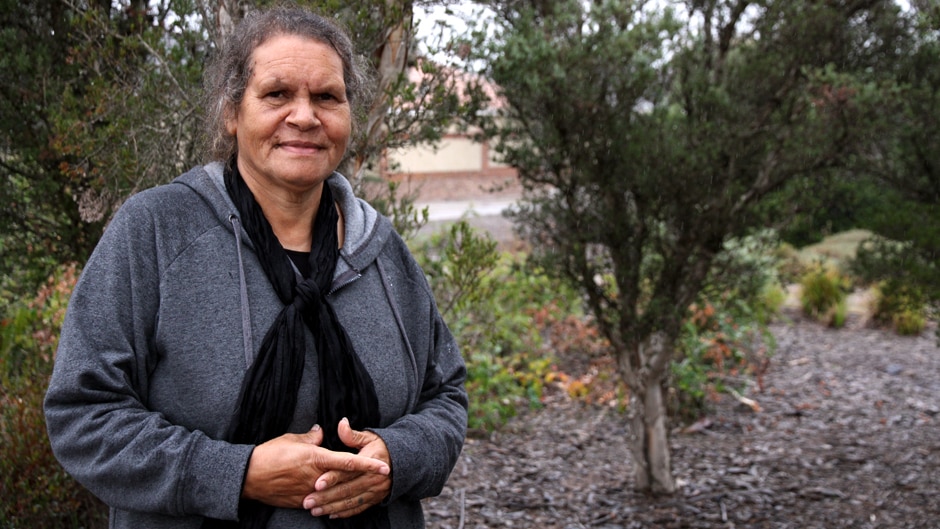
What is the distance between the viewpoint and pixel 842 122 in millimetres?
4246

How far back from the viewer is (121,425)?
5.55 feet

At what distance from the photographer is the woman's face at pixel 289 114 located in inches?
76.7

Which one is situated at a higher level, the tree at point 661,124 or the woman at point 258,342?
the tree at point 661,124

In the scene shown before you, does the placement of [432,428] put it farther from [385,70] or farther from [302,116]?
[385,70]

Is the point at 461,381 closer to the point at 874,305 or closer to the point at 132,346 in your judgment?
the point at 132,346

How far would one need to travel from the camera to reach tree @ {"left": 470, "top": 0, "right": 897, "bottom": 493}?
415 cm

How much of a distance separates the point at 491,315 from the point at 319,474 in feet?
14.9

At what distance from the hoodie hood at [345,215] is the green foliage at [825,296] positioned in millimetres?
9103

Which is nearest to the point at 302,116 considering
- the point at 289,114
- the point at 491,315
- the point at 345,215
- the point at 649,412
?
the point at 289,114

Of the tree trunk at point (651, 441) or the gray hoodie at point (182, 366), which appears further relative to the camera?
the tree trunk at point (651, 441)

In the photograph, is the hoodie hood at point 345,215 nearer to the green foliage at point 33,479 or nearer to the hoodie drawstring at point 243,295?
the hoodie drawstring at point 243,295

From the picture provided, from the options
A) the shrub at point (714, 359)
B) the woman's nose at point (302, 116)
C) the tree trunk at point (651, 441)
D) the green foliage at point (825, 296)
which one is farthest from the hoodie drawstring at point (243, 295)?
the green foliage at point (825, 296)

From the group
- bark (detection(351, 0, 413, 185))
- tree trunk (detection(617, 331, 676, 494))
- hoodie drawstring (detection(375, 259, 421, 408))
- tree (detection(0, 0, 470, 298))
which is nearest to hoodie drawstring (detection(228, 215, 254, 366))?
hoodie drawstring (detection(375, 259, 421, 408))

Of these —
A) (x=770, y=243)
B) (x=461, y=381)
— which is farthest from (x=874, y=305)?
(x=461, y=381)
